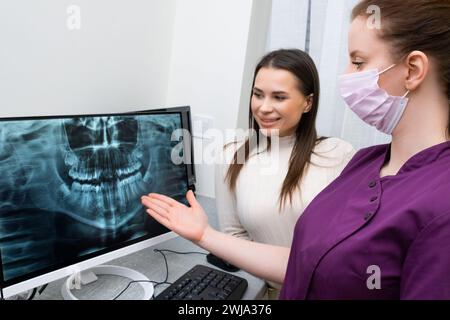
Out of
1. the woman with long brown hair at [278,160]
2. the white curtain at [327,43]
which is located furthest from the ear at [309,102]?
the white curtain at [327,43]

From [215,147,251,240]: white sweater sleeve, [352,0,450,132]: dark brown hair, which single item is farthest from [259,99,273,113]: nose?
[352,0,450,132]: dark brown hair

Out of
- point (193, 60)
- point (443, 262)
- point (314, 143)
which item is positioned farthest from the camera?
point (193, 60)

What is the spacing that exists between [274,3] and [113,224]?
1315mm

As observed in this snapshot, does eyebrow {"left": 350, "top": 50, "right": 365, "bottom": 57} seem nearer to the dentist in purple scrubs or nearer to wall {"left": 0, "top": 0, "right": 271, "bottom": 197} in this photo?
the dentist in purple scrubs

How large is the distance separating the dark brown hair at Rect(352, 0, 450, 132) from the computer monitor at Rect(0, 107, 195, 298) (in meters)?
0.64

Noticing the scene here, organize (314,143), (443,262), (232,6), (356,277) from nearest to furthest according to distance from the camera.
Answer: (443,262) → (356,277) → (314,143) → (232,6)

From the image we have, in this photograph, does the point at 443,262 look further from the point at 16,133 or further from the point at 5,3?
the point at 5,3

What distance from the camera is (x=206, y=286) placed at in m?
0.91

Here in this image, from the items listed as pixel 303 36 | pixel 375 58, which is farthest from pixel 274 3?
pixel 375 58

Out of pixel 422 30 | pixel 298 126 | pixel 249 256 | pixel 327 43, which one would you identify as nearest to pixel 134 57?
pixel 298 126

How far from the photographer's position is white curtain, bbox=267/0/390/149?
1.54 meters
